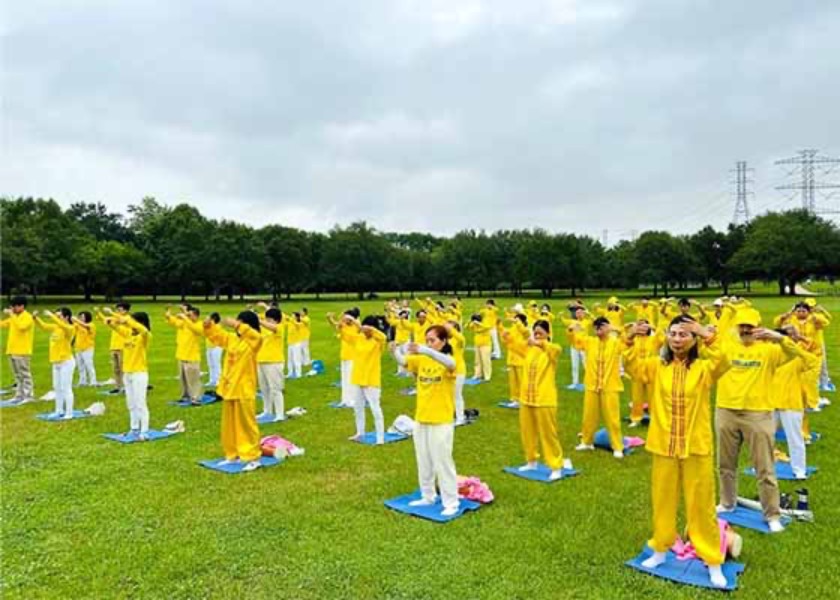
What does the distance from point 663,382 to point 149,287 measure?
258ft

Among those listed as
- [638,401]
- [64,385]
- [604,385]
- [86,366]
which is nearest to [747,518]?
[604,385]

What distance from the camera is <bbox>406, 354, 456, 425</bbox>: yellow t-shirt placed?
26.3 feet

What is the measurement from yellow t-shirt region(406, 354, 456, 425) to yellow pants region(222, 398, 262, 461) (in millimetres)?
3392

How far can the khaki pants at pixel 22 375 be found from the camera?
15.3m

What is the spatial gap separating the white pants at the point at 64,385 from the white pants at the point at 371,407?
6601mm

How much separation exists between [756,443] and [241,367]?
7312 mm

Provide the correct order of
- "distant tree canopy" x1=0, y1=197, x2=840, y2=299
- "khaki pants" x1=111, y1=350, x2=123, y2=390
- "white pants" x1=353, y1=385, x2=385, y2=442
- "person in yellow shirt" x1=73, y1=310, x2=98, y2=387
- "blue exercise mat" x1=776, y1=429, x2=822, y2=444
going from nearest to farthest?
1. "blue exercise mat" x1=776, y1=429, x2=822, y2=444
2. "white pants" x1=353, y1=385, x2=385, y2=442
3. "person in yellow shirt" x1=73, y1=310, x2=98, y2=387
4. "khaki pants" x1=111, y1=350, x2=123, y2=390
5. "distant tree canopy" x1=0, y1=197, x2=840, y2=299

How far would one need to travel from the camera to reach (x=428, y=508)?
805cm

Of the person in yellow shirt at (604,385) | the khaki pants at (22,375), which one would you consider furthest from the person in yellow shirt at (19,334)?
the person in yellow shirt at (604,385)

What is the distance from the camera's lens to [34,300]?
63.5 m

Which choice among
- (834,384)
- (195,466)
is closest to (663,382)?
(195,466)

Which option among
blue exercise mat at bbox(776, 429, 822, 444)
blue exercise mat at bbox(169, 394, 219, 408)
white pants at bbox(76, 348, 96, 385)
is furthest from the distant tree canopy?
blue exercise mat at bbox(776, 429, 822, 444)

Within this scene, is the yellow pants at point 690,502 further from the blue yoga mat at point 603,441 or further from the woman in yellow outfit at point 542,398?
the blue yoga mat at point 603,441

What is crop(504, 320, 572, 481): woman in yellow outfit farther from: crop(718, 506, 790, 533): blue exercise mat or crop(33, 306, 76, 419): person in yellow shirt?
crop(33, 306, 76, 419): person in yellow shirt
